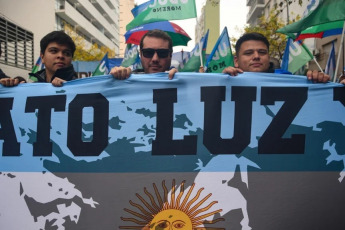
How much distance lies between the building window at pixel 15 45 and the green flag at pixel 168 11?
10569 millimetres

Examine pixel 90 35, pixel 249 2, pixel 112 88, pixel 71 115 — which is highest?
pixel 249 2

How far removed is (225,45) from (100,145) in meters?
3.13

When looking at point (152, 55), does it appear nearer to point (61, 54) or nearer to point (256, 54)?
point (61, 54)

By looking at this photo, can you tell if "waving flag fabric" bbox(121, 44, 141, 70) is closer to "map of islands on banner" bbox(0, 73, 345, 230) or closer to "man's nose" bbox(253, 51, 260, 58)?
"man's nose" bbox(253, 51, 260, 58)

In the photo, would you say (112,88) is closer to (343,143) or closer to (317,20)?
(343,143)

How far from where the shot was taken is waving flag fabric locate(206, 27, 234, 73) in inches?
205

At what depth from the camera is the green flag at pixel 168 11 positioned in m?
5.21

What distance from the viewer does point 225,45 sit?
5.28 meters

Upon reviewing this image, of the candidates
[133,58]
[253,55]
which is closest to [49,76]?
[253,55]

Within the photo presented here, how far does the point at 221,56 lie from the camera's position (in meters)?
5.27

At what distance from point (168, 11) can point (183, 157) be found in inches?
126

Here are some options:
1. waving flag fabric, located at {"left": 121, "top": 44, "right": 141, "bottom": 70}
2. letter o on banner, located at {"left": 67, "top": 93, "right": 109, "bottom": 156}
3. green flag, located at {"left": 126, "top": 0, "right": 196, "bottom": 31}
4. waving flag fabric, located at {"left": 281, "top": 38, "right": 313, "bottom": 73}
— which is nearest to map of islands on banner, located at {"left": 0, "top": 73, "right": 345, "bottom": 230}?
letter o on banner, located at {"left": 67, "top": 93, "right": 109, "bottom": 156}

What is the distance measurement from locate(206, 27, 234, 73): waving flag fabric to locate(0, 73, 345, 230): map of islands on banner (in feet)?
8.38

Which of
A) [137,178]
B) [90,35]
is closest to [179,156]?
[137,178]
